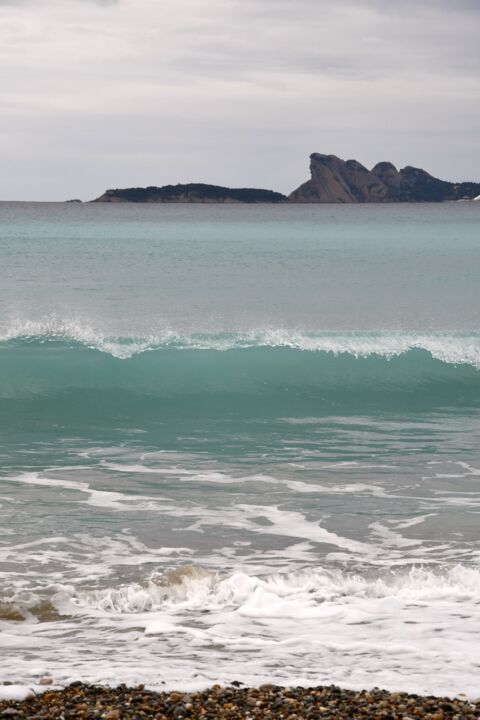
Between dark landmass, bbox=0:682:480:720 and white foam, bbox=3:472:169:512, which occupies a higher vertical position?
dark landmass, bbox=0:682:480:720

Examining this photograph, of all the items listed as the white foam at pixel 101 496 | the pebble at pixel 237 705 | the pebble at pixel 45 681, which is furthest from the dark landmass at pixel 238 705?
the white foam at pixel 101 496

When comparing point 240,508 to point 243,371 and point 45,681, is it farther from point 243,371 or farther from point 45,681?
point 243,371

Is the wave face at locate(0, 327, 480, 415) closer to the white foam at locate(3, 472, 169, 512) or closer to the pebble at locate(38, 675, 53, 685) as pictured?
the white foam at locate(3, 472, 169, 512)

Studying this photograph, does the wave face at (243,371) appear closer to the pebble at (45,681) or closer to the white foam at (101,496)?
the white foam at (101,496)

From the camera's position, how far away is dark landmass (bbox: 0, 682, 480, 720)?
243 inches

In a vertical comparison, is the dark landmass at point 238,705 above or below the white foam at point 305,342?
below

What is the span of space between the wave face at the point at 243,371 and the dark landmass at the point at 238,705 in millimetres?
12706

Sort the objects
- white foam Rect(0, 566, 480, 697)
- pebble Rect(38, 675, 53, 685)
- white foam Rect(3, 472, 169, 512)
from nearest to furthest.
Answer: pebble Rect(38, 675, 53, 685), white foam Rect(0, 566, 480, 697), white foam Rect(3, 472, 169, 512)

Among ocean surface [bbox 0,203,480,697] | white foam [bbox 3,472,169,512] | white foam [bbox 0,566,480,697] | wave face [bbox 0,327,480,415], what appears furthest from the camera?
wave face [bbox 0,327,480,415]

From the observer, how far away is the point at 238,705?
6375mm

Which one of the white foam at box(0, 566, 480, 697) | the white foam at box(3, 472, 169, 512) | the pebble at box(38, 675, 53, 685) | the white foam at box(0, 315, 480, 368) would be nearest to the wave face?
the white foam at box(0, 315, 480, 368)

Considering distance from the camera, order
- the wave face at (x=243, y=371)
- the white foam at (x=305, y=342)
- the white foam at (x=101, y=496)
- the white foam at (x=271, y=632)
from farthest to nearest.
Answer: the white foam at (x=305, y=342) → the wave face at (x=243, y=371) → the white foam at (x=101, y=496) → the white foam at (x=271, y=632)

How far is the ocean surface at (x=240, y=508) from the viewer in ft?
24.6

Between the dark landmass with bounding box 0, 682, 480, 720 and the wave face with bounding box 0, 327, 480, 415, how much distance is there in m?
12.7
